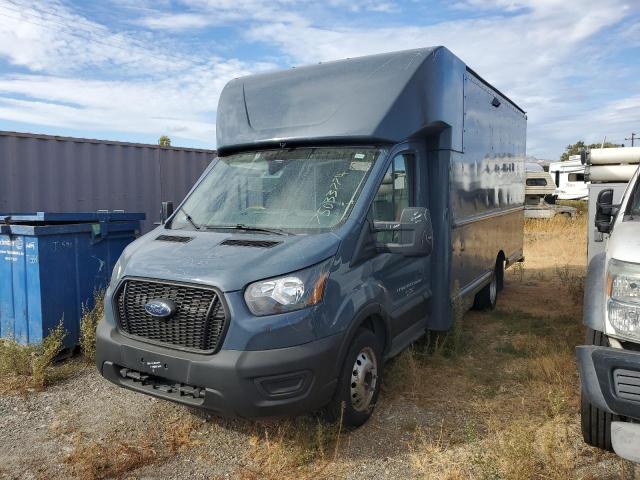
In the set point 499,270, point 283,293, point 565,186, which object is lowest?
point 499,270

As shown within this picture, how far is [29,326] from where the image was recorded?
514cm

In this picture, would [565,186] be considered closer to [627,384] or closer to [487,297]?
[487,297]

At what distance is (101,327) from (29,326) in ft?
6.37

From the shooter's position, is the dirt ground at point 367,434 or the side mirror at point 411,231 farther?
the side mirror at point 411,231

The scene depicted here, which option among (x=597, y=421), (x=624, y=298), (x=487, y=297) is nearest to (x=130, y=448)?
(x=597, y=421)

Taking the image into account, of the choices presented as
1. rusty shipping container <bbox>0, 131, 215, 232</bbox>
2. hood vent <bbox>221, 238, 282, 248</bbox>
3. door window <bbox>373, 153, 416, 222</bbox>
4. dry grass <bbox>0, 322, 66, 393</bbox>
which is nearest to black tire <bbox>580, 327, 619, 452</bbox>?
door window <bbox>373, 153, 416, 222</bbox>

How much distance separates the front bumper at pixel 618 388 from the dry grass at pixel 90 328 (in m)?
4.45

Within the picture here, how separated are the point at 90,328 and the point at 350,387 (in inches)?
116

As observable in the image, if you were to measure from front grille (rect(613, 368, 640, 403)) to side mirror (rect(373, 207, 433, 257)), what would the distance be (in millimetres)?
1474

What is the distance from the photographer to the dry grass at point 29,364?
459cm

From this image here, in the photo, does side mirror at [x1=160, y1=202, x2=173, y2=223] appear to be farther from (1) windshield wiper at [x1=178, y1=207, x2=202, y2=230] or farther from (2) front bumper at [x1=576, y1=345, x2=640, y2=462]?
(2) front bumper at [x1=576, y1=345, x2=640, y2=462]

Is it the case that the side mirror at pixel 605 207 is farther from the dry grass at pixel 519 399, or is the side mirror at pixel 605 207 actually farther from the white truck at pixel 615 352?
the dry grass at pixel 519 399

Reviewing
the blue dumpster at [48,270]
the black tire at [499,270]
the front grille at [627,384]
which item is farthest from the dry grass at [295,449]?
the black tire at [499,270]

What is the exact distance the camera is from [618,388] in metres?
2.66
